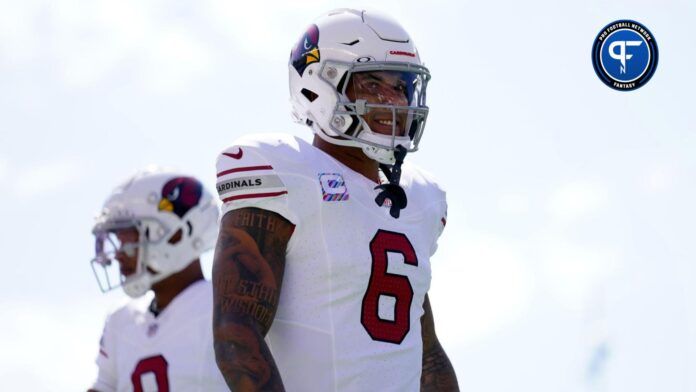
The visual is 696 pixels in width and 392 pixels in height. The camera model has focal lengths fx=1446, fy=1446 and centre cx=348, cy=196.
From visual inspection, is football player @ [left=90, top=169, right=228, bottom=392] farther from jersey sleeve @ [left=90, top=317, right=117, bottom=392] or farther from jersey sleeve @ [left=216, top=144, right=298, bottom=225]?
jersey sleeve @ [left=216, top=144, right=298, bottom=225]

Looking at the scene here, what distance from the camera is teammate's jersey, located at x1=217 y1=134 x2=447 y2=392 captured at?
5383mm

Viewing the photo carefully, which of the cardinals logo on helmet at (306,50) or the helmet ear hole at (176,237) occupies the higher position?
the cardinals logo on helmet at (306,50)

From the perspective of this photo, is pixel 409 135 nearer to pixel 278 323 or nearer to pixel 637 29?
pixel 278 323

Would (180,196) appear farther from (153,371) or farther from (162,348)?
(153,371)

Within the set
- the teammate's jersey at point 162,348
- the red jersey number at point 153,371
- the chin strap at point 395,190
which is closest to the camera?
the chin strap at point 395,190

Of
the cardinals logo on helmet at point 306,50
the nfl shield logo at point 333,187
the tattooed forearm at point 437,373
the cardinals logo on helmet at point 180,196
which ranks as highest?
the cardinals logo on helmet at point 306,50

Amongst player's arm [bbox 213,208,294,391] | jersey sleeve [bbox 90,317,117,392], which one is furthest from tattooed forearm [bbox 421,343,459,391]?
jersey sleeve [bbox 90,317,117,392]

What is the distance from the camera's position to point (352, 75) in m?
5.96

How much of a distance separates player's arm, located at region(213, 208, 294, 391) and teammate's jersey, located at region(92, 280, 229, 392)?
304 cm

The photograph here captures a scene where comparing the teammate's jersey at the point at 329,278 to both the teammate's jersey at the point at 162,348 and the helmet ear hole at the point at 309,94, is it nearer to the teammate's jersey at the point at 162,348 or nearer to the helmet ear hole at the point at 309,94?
the helmet ear hole at the point at 309,94

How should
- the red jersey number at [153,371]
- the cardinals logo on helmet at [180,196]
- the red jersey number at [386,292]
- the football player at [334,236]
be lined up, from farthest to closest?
the cardinals logo on helmet at [180,196]
the red jersey number at [153,371]
the red jersey number at [386,292]
the football player at [334,236]

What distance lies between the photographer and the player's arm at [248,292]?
510 centimetres

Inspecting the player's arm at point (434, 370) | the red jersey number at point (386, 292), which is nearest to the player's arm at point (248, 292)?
the red jersey number at point (386, 292)

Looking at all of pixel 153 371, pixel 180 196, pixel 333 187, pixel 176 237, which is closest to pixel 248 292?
pixel 333 187
